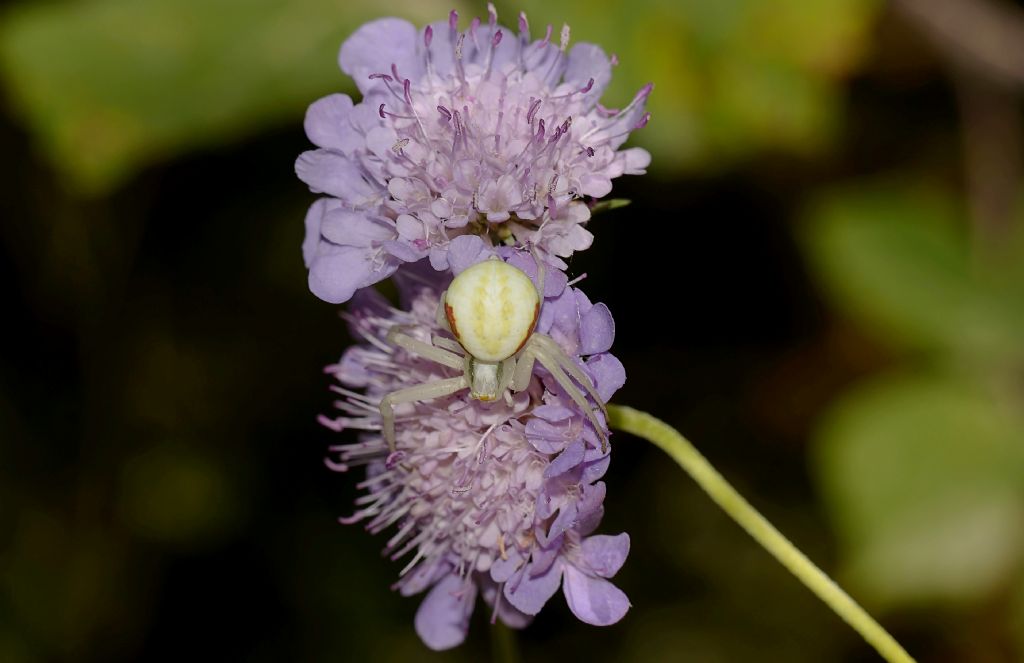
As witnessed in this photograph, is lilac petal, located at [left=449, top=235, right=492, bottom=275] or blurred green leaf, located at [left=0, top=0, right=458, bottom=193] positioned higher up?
blurred green leaf, located at [left=0, top=0, right=458, bottom=193]

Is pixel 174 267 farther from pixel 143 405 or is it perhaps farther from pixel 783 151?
pixel 783 151

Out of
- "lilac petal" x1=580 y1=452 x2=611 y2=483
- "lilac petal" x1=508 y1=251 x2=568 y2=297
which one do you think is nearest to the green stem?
"lilac petal" x1=580 y1=452 x2=611 y2=483

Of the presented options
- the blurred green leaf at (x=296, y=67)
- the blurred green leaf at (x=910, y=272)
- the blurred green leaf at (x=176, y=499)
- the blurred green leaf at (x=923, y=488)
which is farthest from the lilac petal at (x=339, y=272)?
the blurred green leaf at (x=176, y=499)

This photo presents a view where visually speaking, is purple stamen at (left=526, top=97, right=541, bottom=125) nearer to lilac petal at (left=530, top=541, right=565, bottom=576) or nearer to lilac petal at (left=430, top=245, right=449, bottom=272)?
lilac petal at (left=430, top=245, right=449, bottom=272)

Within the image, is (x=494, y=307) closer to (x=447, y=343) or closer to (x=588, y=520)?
(x=447, y=343)

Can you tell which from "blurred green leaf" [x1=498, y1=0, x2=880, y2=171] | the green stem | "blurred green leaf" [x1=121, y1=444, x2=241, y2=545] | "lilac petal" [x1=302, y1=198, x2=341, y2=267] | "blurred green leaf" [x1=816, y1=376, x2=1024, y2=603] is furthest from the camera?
"blurred green leaf" [x1=121, y1=444, x2=241, y2=545]

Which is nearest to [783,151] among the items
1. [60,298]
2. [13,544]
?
[60,298]
